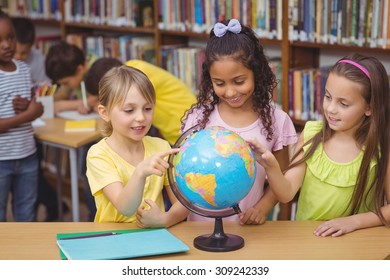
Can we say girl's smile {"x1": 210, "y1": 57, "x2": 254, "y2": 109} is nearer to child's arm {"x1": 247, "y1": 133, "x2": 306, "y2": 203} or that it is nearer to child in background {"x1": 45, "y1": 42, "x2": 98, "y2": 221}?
child's arm {"x1": 247, "y1": 133, "x2": 306, "y2": 203}

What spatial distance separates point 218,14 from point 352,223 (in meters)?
2.47

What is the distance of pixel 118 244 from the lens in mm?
2195

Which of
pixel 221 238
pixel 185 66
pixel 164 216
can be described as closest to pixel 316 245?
pixel 221 238

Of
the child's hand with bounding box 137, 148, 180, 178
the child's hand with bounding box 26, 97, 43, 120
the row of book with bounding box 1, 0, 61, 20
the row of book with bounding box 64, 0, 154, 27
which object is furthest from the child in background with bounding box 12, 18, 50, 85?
the child's hand with bounding box 137, 148, 180, 178

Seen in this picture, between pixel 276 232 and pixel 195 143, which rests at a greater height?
pixel 195 143

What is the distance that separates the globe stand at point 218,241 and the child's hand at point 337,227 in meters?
0.30

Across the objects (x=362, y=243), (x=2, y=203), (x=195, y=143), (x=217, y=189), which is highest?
(x=195, y=143)

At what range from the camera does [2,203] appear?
4.06 metres

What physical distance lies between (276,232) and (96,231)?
644mm

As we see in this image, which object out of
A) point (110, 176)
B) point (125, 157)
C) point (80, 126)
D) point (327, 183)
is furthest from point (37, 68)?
point (327, 183)

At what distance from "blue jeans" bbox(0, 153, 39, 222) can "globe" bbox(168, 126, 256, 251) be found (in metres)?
2.08

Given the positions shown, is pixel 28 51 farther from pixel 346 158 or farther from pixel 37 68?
pixel 346 158

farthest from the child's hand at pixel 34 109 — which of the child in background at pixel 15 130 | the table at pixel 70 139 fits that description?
the table at pixel 70 139

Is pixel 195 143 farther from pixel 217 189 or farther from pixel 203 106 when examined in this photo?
pixel 203 106
